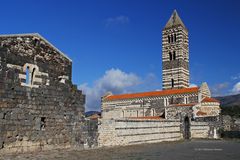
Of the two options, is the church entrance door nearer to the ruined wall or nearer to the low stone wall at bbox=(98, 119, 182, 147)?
the low stone wall at bbox=(98, 119, 182, 147)

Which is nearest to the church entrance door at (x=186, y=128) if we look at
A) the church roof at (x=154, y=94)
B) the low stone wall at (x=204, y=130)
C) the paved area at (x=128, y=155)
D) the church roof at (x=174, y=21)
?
the low stone wall at (x=204, y=130)

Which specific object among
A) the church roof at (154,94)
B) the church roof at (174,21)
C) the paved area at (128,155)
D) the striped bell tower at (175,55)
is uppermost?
the church roof at (174,21)

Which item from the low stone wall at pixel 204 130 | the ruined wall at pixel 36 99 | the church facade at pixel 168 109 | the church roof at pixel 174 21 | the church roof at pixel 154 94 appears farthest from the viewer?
the church roof at pixel 174 21

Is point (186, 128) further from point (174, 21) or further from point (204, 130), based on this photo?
point (174, 21)

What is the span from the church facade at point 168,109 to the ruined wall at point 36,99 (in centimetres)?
308

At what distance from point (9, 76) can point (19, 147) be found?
3.17m

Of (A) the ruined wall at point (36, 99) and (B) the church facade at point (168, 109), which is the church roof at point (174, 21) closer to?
(B) the church facade at point (168, 109)

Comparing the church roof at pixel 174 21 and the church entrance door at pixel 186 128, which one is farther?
the church roof at pixel 174 21

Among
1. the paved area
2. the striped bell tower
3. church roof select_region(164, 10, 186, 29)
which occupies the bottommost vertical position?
the paved area

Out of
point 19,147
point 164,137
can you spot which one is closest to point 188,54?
point 164,137

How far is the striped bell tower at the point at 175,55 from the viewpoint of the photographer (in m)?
58.8

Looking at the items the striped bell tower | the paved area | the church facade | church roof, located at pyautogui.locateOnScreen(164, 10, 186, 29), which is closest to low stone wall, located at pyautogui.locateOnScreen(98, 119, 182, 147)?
the church facade

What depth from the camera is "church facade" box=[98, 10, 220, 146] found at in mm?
21547

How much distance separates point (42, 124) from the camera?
1480 centimetres
